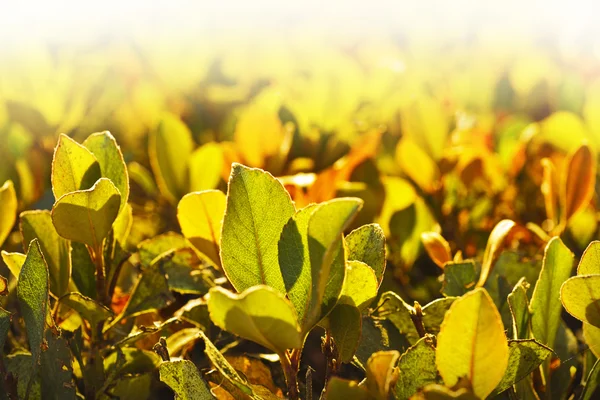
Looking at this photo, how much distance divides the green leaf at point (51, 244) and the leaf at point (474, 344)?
0.60 m

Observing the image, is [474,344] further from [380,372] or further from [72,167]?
[72,167]

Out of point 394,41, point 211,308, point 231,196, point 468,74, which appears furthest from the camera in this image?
point 394,41

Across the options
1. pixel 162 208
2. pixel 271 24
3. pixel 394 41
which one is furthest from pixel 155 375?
pixel 271 24

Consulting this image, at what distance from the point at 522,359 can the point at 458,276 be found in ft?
1.10

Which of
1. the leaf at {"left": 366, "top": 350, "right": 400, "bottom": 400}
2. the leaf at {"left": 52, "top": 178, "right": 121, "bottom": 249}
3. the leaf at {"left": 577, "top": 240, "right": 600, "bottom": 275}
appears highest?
the leaf at {"left": 52, "top": 178, "right": 121, "bottom": 249}

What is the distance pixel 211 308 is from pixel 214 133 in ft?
6.00

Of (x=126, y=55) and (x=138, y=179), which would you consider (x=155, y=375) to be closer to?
(x=138, y=179)

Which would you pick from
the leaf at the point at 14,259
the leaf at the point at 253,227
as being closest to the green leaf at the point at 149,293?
the leaf at the point at 14,259

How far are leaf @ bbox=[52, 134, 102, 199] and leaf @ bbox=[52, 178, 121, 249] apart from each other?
0.26 ft

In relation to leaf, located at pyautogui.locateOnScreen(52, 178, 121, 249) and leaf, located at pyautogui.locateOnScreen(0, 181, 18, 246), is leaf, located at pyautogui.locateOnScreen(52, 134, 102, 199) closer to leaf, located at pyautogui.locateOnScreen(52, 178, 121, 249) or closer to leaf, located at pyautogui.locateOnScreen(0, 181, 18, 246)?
leaf, located at pyautogui.locateOnScreen(52, 178, 121, 249)

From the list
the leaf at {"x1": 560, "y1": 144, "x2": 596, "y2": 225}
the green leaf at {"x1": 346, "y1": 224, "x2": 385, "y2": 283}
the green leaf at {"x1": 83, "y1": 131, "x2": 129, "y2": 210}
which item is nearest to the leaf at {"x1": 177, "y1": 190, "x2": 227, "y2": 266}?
the green leaf at {"x1": 83, "y1": 131, "x2": 129, "y2": 210}

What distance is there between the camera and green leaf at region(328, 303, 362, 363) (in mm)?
893

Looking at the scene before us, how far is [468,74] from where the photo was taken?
318cm

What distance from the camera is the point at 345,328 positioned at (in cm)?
90
